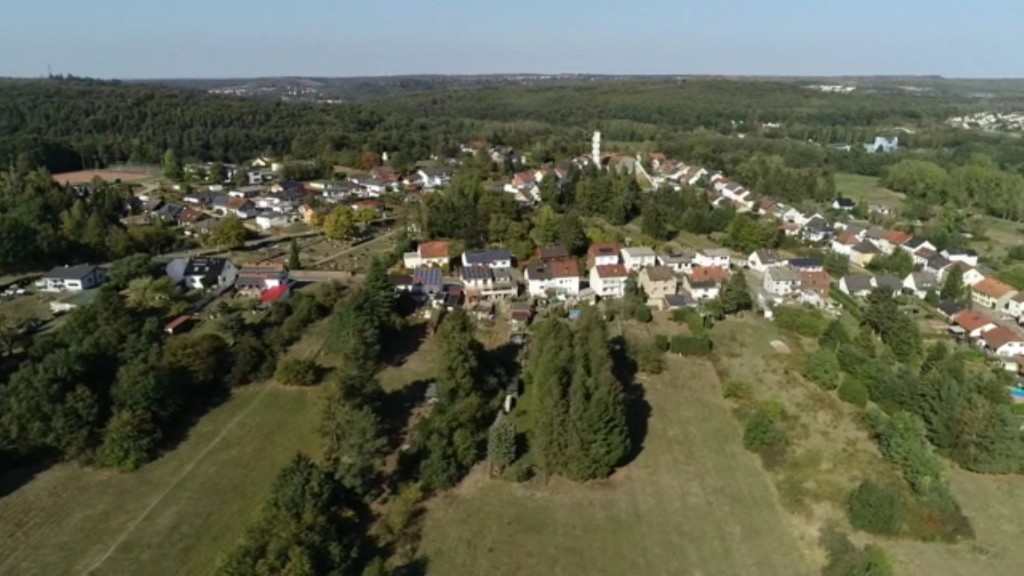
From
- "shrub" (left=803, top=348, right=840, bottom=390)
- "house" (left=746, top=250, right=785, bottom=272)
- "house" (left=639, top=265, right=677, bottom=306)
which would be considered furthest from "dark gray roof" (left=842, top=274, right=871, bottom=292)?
"shrub" (left=803, top=348, right=840, bottom=390)

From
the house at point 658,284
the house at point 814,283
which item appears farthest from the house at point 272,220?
the house at point 814,283

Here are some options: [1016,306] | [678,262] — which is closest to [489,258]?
[678,262]

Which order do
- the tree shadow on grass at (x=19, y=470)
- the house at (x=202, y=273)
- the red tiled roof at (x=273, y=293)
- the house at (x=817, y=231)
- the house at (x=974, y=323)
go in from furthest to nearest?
the house at (x=817, y=231)
the house at (x=202, y=273)
the red tiled roof at (x=273, y=293)
the house at (x=974, y=323)
the tree shadow on grass at (x=19, y=470)

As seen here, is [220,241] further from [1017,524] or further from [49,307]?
[1017,524]

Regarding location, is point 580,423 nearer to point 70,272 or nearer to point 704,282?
point 704,282

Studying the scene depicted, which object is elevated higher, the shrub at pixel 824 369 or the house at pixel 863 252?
the house at pixel 863 252

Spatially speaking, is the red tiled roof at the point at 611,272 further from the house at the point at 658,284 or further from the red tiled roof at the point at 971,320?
the red tiled roof at the point at 971,320

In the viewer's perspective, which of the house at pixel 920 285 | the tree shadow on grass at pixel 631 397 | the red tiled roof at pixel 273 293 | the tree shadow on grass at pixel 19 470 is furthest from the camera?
A: the house at pixel 920 285
